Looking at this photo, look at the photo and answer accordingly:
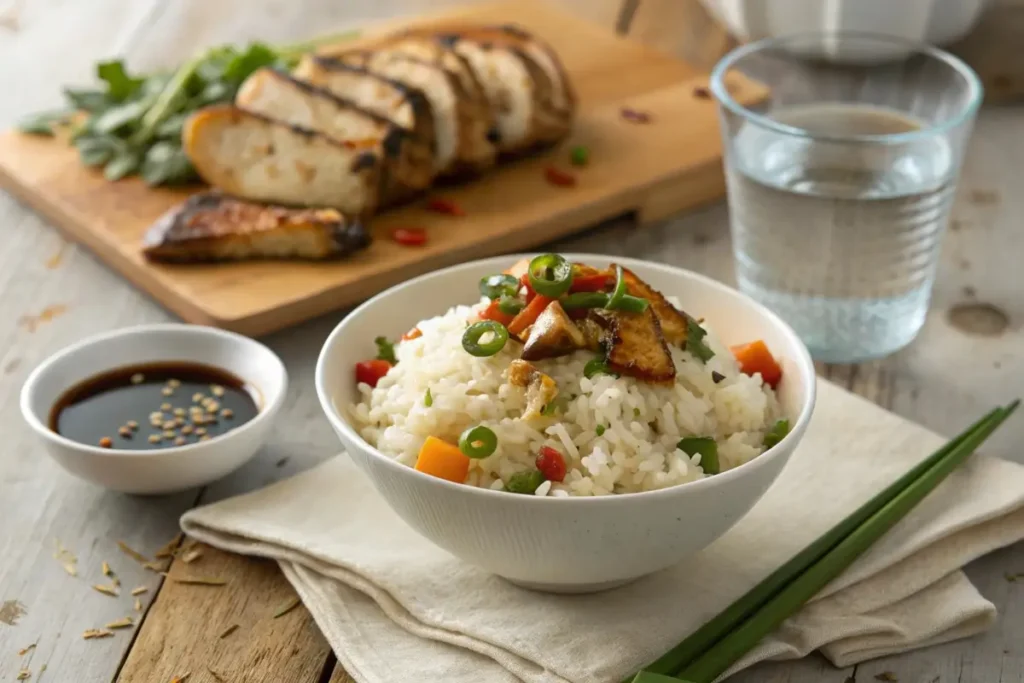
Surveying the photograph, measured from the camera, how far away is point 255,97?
4145 mm

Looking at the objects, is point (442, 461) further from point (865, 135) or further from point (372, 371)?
point (865, 135)

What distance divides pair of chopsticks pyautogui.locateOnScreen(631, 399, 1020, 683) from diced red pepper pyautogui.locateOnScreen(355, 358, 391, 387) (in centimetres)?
85

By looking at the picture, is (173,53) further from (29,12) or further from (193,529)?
(193,529)

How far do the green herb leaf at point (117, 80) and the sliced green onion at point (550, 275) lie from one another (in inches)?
100

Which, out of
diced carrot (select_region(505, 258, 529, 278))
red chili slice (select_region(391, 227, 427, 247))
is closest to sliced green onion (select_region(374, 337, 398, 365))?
diced carrot (select_region(505, 258, 529, 278))

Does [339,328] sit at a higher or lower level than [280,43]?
higher

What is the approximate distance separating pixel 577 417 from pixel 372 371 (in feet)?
1.84

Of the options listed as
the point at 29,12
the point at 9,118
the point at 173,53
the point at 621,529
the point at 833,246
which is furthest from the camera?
the point at 29,12

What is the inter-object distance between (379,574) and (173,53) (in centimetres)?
339

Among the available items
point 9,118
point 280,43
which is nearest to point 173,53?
point 280,43

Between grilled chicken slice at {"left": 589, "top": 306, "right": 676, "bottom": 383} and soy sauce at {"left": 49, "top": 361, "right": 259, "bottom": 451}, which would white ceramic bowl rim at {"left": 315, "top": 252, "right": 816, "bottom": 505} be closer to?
grilled chicken slice at {"left": 589, "top": 306, "right": 676, "bottom": 383}

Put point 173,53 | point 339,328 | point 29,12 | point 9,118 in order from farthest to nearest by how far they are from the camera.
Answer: point 29,12
point 173,53
point 9,118
point 339,328

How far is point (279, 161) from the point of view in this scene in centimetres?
388

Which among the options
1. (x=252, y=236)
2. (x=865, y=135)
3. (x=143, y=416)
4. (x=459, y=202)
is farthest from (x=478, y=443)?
(x=459, y=202)
